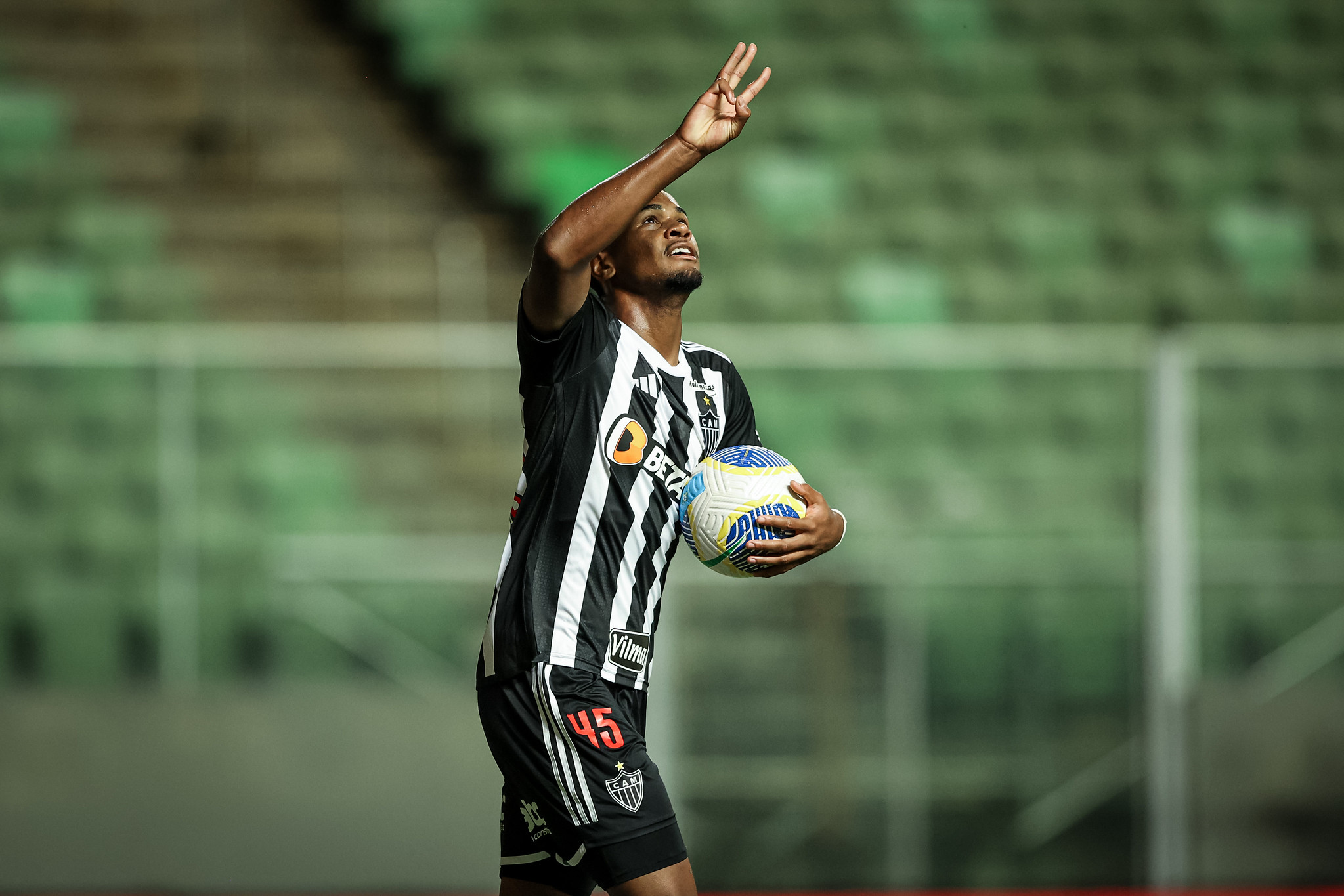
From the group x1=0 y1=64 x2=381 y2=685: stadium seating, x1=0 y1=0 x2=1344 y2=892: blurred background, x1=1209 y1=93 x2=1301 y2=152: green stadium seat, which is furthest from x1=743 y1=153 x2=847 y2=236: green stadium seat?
x1=0 y1=64 x2=381 y2=685: stadium seating

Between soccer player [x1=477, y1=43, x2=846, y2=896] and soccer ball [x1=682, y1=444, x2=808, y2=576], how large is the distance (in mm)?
35

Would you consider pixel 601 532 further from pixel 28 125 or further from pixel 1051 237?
pixel 28 125

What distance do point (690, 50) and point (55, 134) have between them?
12.2ft

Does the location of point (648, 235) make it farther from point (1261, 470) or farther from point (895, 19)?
point (895, 19)

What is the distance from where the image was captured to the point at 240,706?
594cm

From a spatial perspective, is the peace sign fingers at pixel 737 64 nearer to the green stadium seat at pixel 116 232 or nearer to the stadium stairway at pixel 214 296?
the stadium stairway at pixel 214 296

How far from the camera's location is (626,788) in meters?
2.83

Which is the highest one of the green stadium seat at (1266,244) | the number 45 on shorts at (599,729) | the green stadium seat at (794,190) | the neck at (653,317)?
the green stadium seat at (794,190)

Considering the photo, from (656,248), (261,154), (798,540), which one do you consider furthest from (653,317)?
(261,154)

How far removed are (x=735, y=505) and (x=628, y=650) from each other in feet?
1.22

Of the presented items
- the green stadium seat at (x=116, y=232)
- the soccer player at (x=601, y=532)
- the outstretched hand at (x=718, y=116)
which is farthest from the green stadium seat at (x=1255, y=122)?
the outstretched hand at (x=718, y=116)

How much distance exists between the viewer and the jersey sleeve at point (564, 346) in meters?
2.89

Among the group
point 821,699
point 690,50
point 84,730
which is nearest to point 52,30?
point 690,50

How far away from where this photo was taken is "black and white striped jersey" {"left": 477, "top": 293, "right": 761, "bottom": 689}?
293 cm
